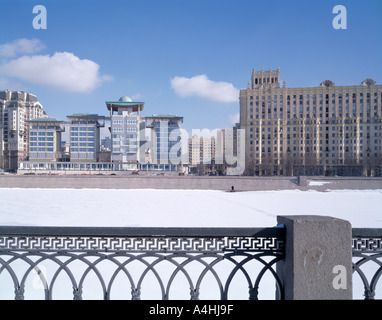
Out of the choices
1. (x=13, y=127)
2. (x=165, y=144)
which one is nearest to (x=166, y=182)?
(x=165, y=144)

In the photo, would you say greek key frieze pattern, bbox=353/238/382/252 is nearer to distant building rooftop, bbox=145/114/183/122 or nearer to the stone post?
the stone post

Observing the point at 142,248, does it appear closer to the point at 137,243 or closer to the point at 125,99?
the point at 137,243

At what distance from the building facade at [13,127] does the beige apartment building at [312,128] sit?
6111cm

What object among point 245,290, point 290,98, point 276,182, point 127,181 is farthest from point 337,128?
point 245,290

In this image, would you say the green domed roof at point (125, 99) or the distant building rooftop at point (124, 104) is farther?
the green domed roof at point (125, 99)

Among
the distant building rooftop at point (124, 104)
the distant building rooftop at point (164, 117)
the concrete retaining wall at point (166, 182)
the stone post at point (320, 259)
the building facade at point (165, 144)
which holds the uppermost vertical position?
the distant building rooftop at point (124, 104)

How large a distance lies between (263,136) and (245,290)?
6326 centimetres

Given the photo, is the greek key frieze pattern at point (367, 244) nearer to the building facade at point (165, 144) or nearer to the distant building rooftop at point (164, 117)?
the building facade at point (165, 144)

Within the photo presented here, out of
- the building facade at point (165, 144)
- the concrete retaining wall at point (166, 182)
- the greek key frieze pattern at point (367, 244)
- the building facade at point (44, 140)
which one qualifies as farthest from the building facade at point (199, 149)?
the greek key frieze pattern at point (367, 244)

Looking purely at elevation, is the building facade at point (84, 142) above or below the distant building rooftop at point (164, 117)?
below

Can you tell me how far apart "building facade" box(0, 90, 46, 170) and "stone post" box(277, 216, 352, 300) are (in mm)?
80128

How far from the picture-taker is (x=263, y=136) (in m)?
64.8

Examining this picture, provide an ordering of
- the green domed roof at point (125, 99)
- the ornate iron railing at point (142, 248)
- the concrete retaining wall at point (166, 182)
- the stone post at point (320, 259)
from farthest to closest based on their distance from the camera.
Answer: the green domed roof at point (125, 99) → the concrete retaining wall at point (166, 182) → the ornate iron railing at point (142, 248) → the stone post at point (320, 259)

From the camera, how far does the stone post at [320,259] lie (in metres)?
2.16
